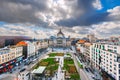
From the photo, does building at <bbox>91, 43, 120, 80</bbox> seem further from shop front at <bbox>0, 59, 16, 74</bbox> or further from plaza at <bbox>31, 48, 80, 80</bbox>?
shop front at <bbox>0, 59, 16, 74</bbox>

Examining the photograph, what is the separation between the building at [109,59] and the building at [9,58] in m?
17.8

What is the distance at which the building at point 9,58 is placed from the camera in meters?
23.8

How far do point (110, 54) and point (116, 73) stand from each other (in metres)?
3.46

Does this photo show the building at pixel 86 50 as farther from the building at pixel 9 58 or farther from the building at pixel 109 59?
the building at pixel 9 58

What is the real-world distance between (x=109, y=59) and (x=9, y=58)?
1967 cm

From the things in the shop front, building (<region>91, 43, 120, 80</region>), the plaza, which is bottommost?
the plaza

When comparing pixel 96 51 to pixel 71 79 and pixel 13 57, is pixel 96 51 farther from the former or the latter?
pixel 13 57

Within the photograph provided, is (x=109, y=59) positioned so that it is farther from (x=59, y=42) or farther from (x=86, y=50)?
(x=59, y=42)

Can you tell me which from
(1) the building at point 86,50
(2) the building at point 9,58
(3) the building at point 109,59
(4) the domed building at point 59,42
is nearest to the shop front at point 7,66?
(2) the building at point 9,58

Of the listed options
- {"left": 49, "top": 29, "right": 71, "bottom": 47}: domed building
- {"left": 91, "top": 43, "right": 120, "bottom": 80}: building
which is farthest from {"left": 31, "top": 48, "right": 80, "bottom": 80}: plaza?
{"left": 49, "top": 29, "right": 71, "bottom": 47}: domed building

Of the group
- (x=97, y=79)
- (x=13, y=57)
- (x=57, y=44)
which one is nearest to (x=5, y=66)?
(x=13, y=57)

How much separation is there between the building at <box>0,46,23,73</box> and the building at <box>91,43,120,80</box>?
58.5ft

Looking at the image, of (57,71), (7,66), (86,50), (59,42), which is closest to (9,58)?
(7,66)

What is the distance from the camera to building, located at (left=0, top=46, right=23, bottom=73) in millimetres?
23763
